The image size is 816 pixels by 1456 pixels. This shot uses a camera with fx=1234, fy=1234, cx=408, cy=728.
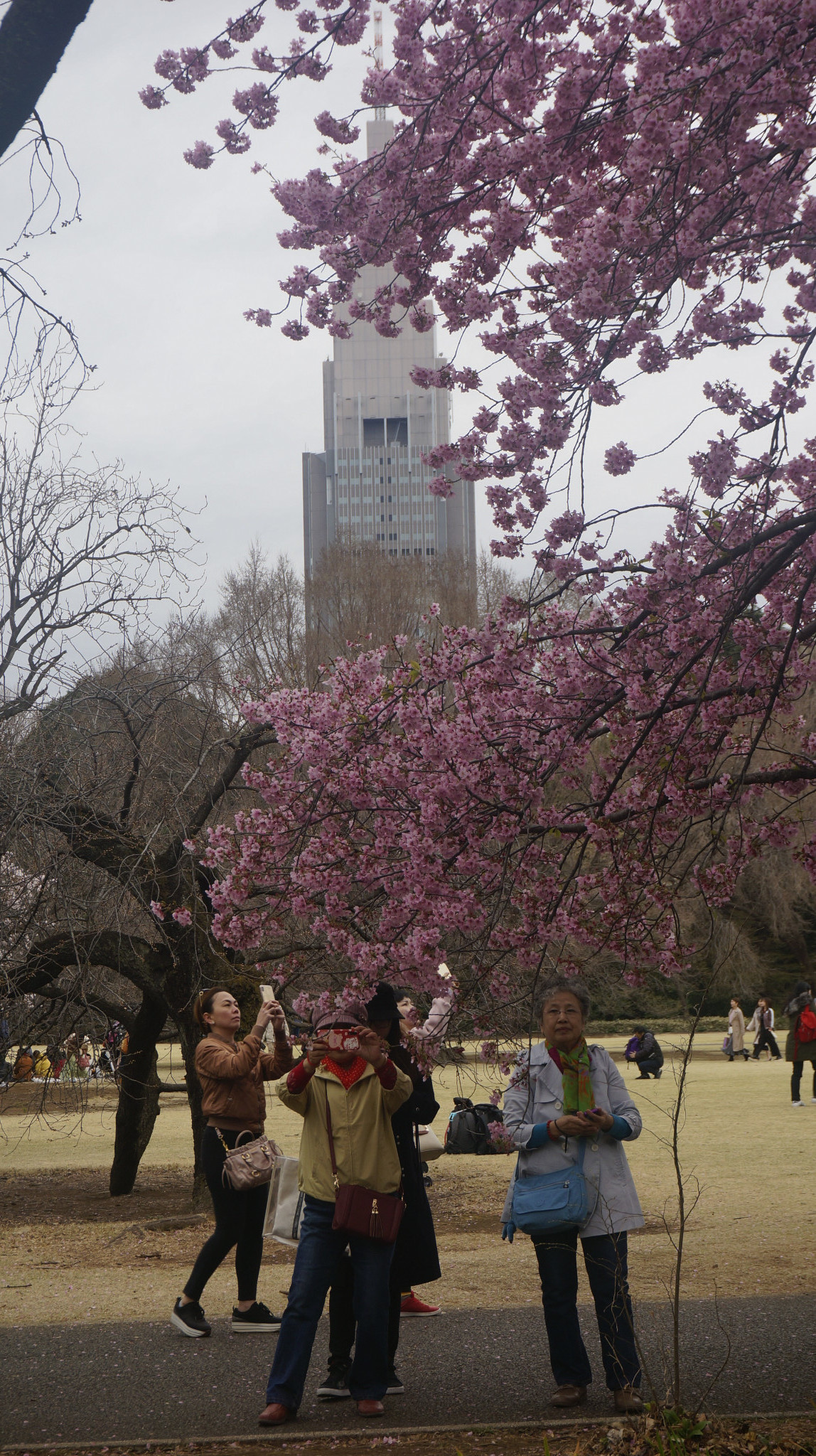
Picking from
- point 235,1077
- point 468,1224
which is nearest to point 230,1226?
point 235,1077

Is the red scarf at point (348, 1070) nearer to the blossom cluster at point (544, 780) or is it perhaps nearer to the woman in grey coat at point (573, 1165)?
the blossom cluster at point (544, 780)

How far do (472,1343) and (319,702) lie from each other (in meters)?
3.04

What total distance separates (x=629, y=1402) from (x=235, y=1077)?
2230 millimetres

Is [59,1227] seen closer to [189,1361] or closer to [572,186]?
[189,1361]

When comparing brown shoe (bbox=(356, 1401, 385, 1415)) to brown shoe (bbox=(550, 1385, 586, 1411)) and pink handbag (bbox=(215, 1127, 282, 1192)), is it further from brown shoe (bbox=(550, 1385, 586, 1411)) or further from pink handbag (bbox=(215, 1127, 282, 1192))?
pink handbag (bbox=(215, 1127, 282, 1192))

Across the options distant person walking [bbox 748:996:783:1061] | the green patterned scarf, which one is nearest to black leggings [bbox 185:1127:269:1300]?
the green patterned scarf

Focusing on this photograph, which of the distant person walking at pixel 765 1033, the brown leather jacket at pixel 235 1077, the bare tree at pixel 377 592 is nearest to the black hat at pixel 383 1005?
the brown leather jacket at pixel 235 1077

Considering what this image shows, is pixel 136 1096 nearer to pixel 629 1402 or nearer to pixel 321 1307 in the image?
pixel 321 1307

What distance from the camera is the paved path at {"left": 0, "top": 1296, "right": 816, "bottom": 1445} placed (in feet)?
15.0

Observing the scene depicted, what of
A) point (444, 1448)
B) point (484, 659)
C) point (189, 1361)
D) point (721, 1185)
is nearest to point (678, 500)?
point (484, 659)

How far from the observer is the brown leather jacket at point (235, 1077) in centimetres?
573

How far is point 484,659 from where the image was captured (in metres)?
5.35

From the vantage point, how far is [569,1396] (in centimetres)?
453

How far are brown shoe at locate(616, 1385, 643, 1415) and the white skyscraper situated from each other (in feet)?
195
